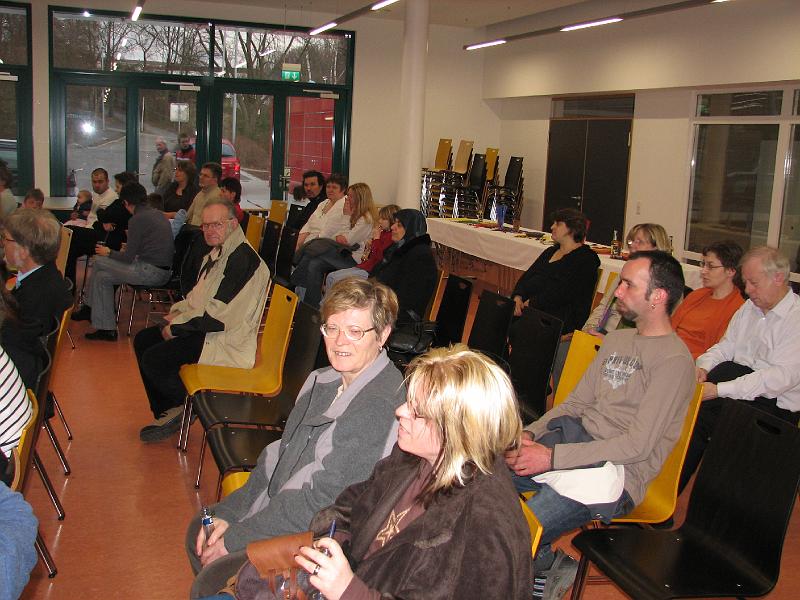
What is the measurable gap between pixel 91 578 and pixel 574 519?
182cm

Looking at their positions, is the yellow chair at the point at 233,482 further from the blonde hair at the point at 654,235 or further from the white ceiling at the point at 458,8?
the white ceiling at the point at 458,8

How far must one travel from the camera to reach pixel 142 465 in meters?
4.23

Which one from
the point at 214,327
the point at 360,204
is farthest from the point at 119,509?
the point at 360,204

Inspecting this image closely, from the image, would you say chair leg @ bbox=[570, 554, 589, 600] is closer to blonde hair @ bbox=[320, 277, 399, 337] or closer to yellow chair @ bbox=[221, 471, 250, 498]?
blonde hair @ bbox=[320, 277, 399, 337]

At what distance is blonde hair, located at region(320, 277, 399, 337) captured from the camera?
2.63m

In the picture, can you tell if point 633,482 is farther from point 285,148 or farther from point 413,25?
point 285,148

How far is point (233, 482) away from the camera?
9.68 feet

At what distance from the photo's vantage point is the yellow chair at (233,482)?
116 inches

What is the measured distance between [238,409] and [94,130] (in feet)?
32.9

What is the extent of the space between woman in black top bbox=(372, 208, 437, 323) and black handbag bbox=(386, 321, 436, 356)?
0.14 metres

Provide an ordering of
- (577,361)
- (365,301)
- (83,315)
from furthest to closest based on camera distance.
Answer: (83,315) < (577,361) < (365,301)

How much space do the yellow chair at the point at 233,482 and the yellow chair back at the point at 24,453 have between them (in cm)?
→ 67

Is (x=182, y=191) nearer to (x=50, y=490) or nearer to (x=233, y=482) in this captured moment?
(x=50, y=490)

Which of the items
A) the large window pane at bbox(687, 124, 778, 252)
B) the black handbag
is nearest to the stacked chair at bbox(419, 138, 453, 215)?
the large window pane at bbox(687, 124, 778, 252)
